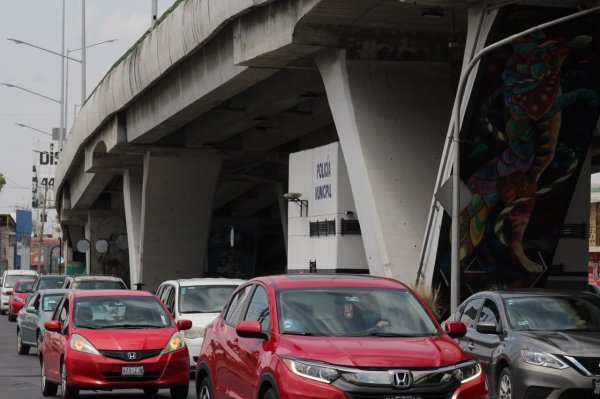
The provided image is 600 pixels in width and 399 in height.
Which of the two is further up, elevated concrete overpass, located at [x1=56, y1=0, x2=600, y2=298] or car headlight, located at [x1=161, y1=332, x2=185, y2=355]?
elevated concrete overpass, located at [x1=56, y1=0, x2=600, y2=298]

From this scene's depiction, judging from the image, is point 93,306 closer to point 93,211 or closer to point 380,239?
point 380,239

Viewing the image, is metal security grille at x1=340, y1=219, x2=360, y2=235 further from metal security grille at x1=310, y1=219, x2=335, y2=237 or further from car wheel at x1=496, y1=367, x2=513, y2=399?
car wheel at x1=496, y1=367, x2=513, y2=399

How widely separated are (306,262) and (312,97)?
6.07 metres

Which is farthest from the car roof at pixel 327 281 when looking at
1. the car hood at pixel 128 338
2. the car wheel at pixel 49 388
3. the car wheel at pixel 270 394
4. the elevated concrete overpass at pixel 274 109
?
the elevated concrete overpass at pixel 274 109

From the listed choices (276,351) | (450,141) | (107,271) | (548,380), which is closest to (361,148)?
(450,141)

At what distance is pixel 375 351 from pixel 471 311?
6228 millimetres

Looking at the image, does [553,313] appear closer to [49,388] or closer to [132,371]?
[132,371]

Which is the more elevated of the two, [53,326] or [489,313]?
[489,313]

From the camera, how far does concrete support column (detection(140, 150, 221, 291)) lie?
161 feet

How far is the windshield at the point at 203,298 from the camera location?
22.5 metres

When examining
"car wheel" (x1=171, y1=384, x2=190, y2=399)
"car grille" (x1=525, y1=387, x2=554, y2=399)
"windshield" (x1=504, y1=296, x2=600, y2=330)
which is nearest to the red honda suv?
"car grille" (x1=525, y1=387, x2=554, y2=399)

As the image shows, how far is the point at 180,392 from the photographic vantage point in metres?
17.1

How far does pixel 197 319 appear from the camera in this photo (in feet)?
71.6

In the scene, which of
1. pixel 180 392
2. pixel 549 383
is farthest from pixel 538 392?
pixel 180 392
